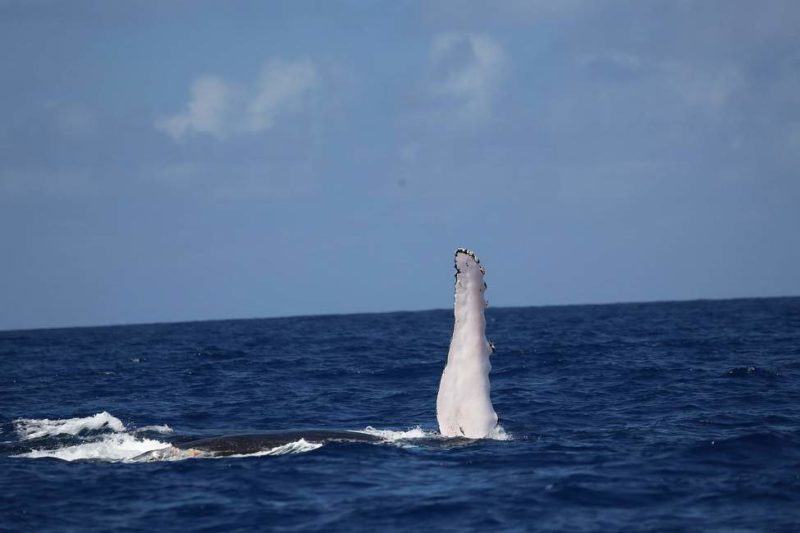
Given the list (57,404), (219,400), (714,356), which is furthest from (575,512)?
(714,356)

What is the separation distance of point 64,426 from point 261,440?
6355mm

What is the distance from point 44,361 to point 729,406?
34.1 m

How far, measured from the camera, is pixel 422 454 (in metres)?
15.8

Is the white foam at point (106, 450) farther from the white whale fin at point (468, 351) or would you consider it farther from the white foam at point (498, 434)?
the white foam at point (498, 434)

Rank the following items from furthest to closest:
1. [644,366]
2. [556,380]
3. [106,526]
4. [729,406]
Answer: [644,366], [556,380], [729,406], [106,526]

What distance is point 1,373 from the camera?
129 ft

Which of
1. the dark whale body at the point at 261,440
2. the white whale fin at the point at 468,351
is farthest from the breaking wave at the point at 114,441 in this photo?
the white whale fin at the point at 468,351

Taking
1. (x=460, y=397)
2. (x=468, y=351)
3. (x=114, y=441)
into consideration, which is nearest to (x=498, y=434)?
(x=460, y=397)

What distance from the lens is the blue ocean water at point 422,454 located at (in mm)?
12406

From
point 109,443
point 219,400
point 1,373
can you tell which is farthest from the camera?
point 1,373

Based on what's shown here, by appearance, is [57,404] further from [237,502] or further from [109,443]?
[237,502]

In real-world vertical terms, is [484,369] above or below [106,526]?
above

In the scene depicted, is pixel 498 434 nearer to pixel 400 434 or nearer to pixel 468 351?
pixel 400 434

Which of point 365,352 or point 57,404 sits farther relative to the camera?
point 365,352
